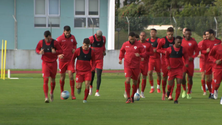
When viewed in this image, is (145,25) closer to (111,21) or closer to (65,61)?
(111,21)

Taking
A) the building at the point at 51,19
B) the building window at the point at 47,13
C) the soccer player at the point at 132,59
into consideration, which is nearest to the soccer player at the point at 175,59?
the soccer player at the point at 132,59

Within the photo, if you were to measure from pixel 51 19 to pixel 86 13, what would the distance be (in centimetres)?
317

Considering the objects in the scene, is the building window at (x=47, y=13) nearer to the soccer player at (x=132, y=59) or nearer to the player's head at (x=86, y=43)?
the player's head at (x=86, y=43)

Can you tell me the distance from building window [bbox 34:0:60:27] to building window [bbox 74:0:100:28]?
65.0 inches

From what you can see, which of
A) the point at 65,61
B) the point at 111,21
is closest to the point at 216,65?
the point at 65,61

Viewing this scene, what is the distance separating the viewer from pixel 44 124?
9039mm

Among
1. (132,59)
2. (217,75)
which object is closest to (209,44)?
(217,75)

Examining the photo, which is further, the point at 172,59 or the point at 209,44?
the point at 209,44

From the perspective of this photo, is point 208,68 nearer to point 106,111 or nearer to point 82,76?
point 82,76

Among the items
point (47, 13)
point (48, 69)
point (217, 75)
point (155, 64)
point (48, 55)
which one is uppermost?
point (47, 13)

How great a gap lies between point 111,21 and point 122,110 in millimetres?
23568

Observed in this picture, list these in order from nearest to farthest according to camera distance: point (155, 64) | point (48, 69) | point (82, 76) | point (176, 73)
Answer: point (48, 69) → point (176, 73) → point (82, 76) → point (155, 64)

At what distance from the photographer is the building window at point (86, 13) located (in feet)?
119

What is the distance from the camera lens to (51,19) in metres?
35.5
